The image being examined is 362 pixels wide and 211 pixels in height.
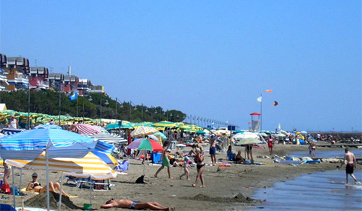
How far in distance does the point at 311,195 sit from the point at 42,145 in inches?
432

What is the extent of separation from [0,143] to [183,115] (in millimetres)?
95821

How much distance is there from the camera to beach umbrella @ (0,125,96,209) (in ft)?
25.2

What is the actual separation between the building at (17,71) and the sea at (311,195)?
68624 millimetres

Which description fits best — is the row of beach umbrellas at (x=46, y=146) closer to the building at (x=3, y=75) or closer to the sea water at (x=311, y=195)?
the sea water at (x=311, y=195)

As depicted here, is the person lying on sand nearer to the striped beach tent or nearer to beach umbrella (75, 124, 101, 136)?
the striped beach tent

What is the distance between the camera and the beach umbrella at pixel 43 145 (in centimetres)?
769

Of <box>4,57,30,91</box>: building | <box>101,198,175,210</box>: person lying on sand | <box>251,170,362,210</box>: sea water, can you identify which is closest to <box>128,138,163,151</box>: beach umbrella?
<box>251,170,362,210</box>: sea water

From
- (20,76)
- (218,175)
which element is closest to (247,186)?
(218,175)

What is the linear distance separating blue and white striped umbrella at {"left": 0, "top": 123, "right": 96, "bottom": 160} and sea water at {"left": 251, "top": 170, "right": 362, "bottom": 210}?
618 cm

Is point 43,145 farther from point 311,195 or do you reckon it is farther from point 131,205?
point 311,195

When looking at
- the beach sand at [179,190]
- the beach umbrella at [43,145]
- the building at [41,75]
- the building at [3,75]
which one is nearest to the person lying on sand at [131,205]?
the beach sand at [179,190]

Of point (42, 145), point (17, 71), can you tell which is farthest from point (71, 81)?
point (42, 145)

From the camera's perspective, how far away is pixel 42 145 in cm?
766

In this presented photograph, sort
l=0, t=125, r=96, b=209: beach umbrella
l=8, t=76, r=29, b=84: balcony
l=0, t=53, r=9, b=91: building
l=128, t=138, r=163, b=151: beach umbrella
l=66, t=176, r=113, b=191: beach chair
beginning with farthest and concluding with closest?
l=8, t=76, r=29, b=84: balcony
l=0, t=53, r=9, b=91: building
l=128, t=138, r=163, b=151: beach umbrella
l=66, t=176, r=113, b=191: beach chair
l=0, t=125, r=96, b=209: beach umbrella
